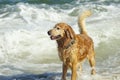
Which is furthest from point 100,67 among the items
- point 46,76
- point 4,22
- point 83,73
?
point 4,22

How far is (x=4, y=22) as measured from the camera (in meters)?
13.9

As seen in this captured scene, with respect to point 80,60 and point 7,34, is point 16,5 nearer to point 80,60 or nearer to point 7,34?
point 7,34

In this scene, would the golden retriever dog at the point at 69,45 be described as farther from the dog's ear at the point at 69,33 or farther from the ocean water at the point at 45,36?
the ocean water at the point at 45,36

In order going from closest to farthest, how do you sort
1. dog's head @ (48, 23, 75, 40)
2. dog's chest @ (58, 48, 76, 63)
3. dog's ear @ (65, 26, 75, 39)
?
dog's head @ (48, 23, 75, 40)
dog's ear @ (65, 26, 75, 39)
dog's chest @ (58, 48, 76, 63)

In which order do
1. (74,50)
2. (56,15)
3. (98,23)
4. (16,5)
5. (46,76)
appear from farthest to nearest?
(16,5)
(56,15)
(98,23)
(46,76)
(74,50)

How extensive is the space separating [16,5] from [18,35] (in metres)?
5.26

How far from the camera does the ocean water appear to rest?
8.64 meters

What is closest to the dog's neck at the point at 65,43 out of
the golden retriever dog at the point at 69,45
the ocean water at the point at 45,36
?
the golden retriever dog at the point at 69,45

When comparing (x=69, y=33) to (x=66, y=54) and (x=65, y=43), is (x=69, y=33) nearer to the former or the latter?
(x=65, y=43)

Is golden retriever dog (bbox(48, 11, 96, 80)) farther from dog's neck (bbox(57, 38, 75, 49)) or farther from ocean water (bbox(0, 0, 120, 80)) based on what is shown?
ocean water (bbox(0, 0, 120, 80))

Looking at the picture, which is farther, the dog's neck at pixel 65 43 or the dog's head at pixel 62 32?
the dog's neck at pixel 65 43

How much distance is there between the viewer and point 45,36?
11797 millimetres

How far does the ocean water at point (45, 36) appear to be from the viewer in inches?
340

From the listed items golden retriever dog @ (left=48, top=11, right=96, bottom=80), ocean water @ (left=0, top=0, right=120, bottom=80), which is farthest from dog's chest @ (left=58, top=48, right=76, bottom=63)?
ocean water @ (left=0, top=0, right=120, bottom=80)
